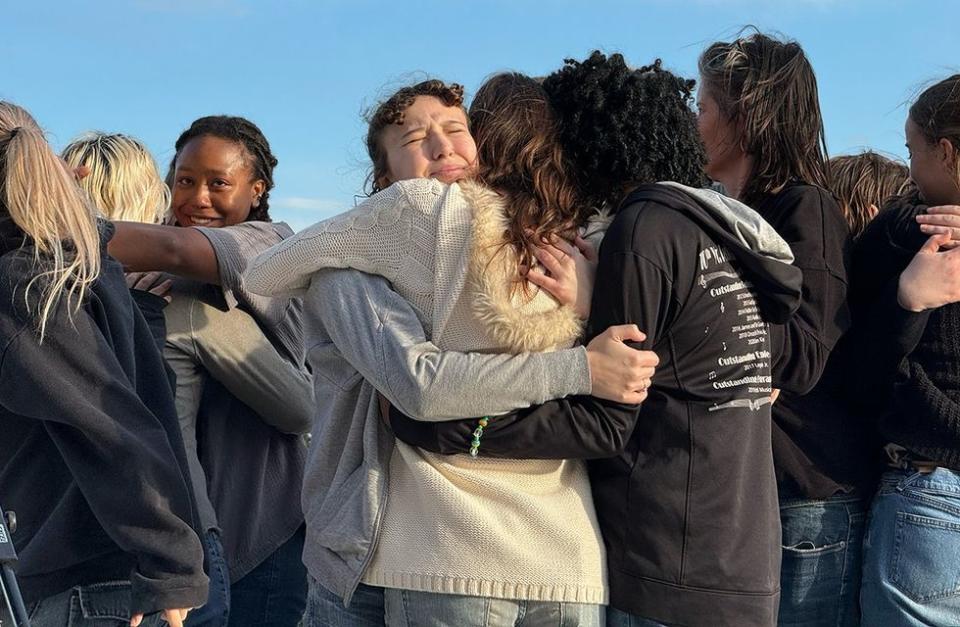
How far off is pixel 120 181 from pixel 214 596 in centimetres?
128

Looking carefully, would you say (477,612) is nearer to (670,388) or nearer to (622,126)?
(670,388)

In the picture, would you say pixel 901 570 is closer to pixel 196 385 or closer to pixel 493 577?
pixel 493 577

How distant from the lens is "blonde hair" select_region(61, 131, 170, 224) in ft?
11.0

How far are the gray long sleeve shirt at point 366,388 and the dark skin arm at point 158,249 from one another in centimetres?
61

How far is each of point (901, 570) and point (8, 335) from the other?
7.31 ft

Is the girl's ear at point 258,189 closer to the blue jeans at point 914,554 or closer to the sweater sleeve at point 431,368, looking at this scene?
the sweater sleeve at point 431,368

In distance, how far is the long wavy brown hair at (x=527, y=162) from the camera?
2.45m

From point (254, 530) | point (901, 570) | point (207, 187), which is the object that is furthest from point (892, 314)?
point (207, 187)

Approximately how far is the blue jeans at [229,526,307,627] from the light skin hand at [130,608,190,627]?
0.86 metres

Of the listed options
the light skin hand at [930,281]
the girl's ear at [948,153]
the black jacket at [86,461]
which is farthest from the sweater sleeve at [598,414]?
the girl's ear at [948,153]

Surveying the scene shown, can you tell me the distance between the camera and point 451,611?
2273 mm

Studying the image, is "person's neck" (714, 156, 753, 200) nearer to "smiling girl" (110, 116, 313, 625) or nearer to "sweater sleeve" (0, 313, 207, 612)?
"smiling girl" (110, 116, 313, 625)

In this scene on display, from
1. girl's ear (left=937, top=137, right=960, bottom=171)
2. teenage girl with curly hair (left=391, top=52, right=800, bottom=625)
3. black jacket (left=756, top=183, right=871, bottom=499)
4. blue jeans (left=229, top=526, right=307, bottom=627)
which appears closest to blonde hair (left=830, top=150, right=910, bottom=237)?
girl's ear (left=937, top=137, right=960, bottom=171)

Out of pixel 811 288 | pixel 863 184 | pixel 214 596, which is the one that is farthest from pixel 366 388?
pixel 863 184
